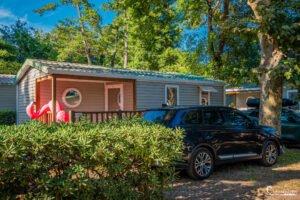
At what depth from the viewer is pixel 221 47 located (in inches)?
729

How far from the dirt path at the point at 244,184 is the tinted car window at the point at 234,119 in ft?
3.74

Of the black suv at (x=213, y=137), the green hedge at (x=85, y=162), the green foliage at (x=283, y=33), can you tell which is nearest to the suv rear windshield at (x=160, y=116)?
the black suv at (x=213, y=137)

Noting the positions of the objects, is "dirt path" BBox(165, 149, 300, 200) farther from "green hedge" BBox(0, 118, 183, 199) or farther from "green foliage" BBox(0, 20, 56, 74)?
"green foliage" BBox(0, 20, 56, 74)

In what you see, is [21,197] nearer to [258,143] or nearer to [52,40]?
[258,143]

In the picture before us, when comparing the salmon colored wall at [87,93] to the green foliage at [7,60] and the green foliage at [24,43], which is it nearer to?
the green foliage at [7,60]

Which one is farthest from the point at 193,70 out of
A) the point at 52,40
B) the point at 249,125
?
the point at 52,40

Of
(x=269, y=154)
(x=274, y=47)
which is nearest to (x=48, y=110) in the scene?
(x=269, y=154)

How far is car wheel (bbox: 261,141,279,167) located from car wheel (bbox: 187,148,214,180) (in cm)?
196

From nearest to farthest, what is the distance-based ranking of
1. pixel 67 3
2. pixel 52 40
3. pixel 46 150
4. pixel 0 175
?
pixel 0 175 → pixel 46 150 → pixel 67 3 → pixel 52 40

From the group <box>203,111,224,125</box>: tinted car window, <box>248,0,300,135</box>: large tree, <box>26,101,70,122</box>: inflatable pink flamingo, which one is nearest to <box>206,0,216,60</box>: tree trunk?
<box>248,0,300,135</box>: large tree

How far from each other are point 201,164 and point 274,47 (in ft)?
17.9

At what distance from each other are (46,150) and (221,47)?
16.9 meters

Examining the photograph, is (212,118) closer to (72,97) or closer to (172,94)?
(172,94)

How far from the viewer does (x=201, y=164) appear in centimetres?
632
